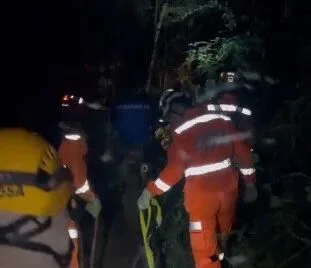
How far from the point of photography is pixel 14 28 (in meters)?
19.3

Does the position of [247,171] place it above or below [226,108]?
below

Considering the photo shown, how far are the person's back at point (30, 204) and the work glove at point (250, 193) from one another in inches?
163

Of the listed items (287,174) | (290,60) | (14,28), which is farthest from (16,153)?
(14,28)

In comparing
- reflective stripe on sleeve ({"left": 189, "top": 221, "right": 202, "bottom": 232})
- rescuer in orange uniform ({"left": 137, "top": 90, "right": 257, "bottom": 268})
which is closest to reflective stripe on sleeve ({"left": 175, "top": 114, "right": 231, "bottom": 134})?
rescuer in orange uniform ({"left": 137, "top": 90, "right": 257, "bottom": 268})

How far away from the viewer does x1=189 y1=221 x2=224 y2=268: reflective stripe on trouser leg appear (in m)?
5.63

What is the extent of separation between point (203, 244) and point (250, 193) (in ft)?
2.58

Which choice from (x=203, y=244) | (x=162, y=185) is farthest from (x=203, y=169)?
(x=203, y=244)

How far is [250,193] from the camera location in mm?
6133

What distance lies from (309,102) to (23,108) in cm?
1419

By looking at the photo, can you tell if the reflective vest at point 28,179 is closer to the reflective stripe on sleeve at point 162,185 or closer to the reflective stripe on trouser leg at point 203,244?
the reflective stripe on sleeve at point 162,185

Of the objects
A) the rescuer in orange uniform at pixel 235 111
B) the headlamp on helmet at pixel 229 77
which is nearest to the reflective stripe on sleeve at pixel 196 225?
the rescuer in orange uniform at pixel 235 111

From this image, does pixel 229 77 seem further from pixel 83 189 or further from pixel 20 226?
pixel 20 226

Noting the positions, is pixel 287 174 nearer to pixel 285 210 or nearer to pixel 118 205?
pixel 285 210

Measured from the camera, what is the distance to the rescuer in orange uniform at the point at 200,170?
18.1 ft
